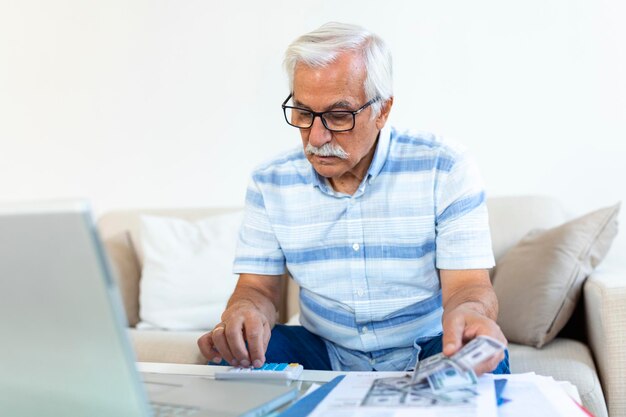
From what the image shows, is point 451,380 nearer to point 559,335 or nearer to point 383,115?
point 383,115

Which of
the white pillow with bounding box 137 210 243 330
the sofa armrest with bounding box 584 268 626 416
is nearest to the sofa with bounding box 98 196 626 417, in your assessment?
the sofa armrest with bounding box 584 268 626 416

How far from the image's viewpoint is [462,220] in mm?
1560

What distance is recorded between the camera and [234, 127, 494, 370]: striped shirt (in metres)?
1.64

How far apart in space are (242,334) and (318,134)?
1.45 feet

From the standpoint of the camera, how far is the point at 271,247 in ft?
5.72

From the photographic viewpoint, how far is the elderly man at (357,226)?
1595 millimetres

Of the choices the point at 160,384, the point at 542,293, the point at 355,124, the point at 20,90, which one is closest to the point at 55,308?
the point at 160,384

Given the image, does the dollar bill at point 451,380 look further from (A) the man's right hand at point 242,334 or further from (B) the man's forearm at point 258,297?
(B) the man's forearm at point 258,297

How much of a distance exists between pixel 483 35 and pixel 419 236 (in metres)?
1.29

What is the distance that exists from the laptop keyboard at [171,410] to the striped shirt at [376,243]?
72 cm

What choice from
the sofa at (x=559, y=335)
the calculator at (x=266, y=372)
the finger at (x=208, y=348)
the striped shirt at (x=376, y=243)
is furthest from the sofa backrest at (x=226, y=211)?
the calculator at (x=266, y=372)

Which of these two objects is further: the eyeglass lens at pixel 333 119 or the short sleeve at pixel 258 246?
the short sleeve at pixel 258 246

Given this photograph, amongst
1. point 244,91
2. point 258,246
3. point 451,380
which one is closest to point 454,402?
point 451,380

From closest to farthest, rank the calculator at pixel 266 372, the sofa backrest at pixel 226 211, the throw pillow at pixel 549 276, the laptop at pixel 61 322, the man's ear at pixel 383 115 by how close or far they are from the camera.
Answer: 1. the laptop at pixel 61 322
2. the calculator at pixel 266 372
3. the man's ear at pixel 383 115
4. the throw pillow at pixel 549 276
5. the sofa backrest at pixel 226 211
